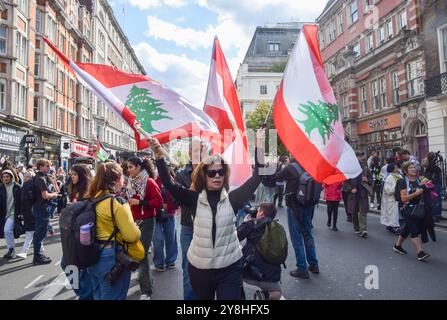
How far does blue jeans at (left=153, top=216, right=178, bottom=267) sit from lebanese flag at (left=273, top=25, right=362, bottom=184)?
2642 millimetres

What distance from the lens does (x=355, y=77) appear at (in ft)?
85.4

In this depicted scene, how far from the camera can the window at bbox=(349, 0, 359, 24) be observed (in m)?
25.7

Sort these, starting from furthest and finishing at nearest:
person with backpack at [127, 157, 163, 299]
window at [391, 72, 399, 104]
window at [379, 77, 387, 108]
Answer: window at [379, 77, 387, 108]
window at [391, 72, 399, 104]
person with backpack at [127, 157, 163, 299]

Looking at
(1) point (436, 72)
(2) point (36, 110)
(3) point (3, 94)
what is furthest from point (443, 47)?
(2) point (36, 110)

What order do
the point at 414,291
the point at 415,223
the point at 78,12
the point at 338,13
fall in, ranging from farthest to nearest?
1. the point at 78,12
2. the point at 338,13
3. the point at 415,223
4. the point at 414,291

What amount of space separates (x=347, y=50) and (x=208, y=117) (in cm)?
2526

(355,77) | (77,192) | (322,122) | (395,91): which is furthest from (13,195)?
(355,77)

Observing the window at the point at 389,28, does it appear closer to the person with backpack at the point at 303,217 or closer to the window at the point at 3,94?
the person with backpack at the point at 303,217

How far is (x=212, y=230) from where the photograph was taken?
2.86m

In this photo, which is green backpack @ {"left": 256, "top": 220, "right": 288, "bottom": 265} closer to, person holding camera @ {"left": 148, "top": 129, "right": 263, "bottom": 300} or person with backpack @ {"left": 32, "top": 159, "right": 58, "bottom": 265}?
person holding camera @ {"left": 148, "top": 129, "right": 263, "bottom": 300}

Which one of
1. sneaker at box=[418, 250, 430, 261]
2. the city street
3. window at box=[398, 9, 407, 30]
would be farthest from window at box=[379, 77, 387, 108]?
sneaker at box=[418, 250, 430, 261]

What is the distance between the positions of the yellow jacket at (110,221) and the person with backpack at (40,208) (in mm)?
3670
